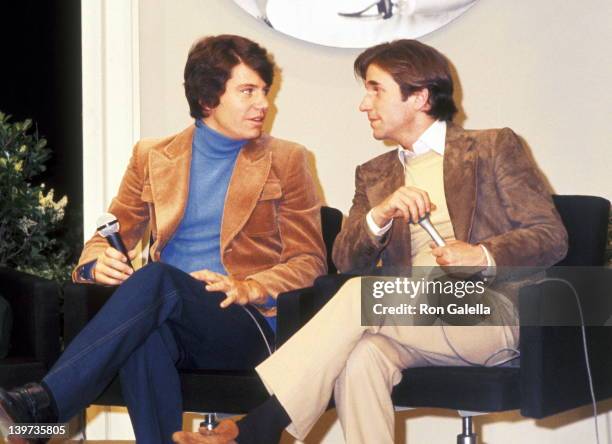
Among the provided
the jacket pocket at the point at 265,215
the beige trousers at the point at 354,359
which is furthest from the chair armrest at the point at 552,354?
the jacket pocket at the point at 265,215

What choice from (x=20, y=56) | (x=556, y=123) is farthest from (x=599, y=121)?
(x=20, y=56)

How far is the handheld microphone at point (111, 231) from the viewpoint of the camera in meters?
3.29

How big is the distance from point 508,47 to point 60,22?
5.66 ft

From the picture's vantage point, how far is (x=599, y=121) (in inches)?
136

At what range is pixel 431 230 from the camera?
9.68ft

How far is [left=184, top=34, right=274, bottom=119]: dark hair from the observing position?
3.34m

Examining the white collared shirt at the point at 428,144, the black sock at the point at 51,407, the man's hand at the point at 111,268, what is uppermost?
the white collared shirt at the point at 428,144

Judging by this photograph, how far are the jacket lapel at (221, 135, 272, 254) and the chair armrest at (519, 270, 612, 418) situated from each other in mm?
1046

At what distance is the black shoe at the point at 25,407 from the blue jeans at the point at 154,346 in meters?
0.04

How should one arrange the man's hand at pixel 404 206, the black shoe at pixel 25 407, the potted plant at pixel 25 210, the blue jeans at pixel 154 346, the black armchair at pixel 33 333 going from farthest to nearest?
the potted plant at pixel 25 210 < the black armchair at pixel 33 333 < the man's hand at pixel 404 206 < the blue jeans at pixel 154 346 < the black shoe at pixel 25 407

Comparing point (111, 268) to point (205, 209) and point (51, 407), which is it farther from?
point (51, 407)

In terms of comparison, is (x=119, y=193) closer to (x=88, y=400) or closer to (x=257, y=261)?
(x=257, y=261)

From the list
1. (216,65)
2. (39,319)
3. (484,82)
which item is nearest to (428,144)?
(484,82)

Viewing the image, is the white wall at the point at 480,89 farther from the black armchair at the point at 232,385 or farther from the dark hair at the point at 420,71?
the black armchair at the point at 232,385
